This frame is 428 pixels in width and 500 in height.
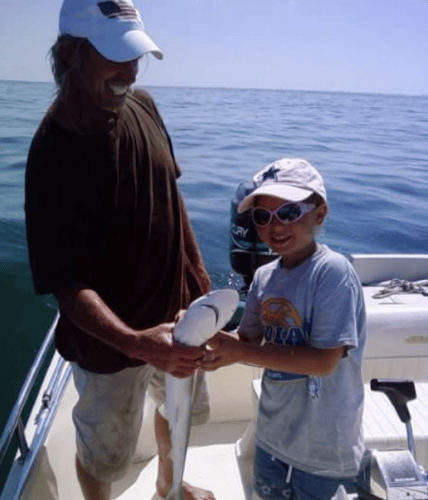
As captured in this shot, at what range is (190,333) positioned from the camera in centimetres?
177

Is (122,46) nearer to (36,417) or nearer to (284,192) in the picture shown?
(284,192)

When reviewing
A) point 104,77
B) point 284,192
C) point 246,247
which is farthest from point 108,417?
point 246,247

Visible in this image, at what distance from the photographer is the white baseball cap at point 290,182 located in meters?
1.86

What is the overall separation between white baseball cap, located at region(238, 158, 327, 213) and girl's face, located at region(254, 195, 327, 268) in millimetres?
34

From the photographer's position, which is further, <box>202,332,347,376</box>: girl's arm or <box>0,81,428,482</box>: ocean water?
<box>0,81,428,482</box>: ocean water

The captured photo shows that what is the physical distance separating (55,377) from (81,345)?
653 millimetres

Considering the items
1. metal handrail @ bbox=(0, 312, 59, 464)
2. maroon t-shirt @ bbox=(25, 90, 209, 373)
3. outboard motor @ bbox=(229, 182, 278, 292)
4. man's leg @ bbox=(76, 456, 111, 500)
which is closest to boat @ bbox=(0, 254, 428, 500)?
metal handrail @ bbox=(0, 312, 59, 464)

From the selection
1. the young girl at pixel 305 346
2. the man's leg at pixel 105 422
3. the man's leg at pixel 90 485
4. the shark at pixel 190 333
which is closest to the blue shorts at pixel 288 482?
the young girl at pixel 305 346

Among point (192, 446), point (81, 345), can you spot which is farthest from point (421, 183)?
point (81, 345)

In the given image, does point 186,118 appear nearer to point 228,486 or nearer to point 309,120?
point 309,120

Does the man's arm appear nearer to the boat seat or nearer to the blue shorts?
the blue shorts

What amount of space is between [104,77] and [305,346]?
122 centimetres

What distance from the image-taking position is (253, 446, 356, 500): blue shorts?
191 cm

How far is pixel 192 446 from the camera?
3.52 m
